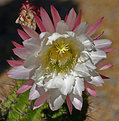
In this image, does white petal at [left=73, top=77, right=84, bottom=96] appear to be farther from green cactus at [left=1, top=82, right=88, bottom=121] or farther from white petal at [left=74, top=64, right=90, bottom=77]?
green cactus at [left=1, top=82, right=88, bottom=121]

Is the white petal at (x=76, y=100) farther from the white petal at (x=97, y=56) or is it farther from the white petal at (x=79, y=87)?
the white petal at (x=97, y=56)

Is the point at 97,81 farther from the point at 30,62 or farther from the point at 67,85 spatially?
the point at 30,62

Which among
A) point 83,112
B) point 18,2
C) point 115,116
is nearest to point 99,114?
point 115,116

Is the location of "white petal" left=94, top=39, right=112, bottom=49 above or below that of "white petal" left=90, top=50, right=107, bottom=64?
above

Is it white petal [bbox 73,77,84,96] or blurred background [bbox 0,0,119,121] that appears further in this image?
blurred background [bbox 0,0,119,121]

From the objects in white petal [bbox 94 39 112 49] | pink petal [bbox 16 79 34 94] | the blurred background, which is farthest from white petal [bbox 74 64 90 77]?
the blurred background

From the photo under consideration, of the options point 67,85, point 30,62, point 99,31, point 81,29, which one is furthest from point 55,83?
point 99,31
